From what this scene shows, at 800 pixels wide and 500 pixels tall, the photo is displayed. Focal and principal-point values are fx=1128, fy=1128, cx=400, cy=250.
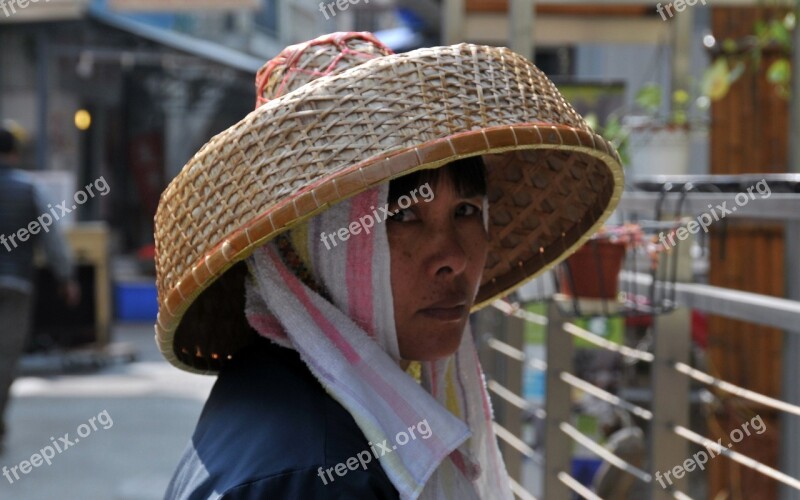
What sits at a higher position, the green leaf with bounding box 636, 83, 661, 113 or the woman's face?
the green leaf with bounding box 636, 83, 661, 113

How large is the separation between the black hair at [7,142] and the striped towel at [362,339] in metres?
6.25

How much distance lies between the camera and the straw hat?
1.53 meters

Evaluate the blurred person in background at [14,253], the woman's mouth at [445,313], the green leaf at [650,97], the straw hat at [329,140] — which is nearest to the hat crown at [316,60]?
the straw hat at [329,140]

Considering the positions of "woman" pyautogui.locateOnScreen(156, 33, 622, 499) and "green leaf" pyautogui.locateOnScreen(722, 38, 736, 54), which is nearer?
"woman" pyautogui.locateOnScreen(156, 33, 622, 499)

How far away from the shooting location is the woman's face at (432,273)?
1.70 metres

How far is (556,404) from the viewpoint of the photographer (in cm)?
355

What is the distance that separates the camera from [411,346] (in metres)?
1.71

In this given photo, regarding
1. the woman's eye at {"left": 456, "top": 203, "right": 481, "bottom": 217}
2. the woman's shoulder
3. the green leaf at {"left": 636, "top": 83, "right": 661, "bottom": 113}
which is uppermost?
the green leaf at {"left": 636, "top": 83, "right": 661, "bottom": 113}

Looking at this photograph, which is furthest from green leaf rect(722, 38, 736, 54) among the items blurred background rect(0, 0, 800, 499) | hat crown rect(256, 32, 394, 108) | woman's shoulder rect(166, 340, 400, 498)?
woman's shoulder rect(166, 340, 400, 498)

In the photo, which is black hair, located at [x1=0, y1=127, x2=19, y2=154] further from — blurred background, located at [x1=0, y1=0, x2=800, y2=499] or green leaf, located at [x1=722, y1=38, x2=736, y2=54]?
green leaf, located at [x1=722, y1=38, x2=736, y2=54]

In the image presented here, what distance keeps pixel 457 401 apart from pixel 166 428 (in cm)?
644

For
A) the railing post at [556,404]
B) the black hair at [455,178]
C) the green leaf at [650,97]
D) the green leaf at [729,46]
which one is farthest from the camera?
the green leaf at [729,46]

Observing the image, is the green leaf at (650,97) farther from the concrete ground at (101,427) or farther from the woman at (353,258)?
the concrete ground at (101,427)

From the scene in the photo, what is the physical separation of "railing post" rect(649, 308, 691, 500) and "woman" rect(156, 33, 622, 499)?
929 mm
